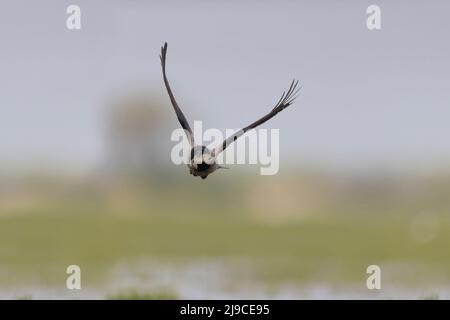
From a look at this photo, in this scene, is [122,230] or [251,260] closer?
[122,230]

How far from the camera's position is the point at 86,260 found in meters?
7.73

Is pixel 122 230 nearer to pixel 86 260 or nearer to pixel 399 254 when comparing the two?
pixel 86 260

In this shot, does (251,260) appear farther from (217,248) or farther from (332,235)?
(332,235)

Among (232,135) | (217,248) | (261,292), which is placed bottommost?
(261,292)

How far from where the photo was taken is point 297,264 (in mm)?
7996

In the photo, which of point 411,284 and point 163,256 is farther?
point 163,256

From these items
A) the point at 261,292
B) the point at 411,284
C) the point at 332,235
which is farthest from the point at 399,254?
the point at 261,292

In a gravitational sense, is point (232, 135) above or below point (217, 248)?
above

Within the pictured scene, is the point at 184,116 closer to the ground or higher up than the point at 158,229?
higher up

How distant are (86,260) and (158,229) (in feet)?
3.05

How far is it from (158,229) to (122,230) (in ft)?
1.37
